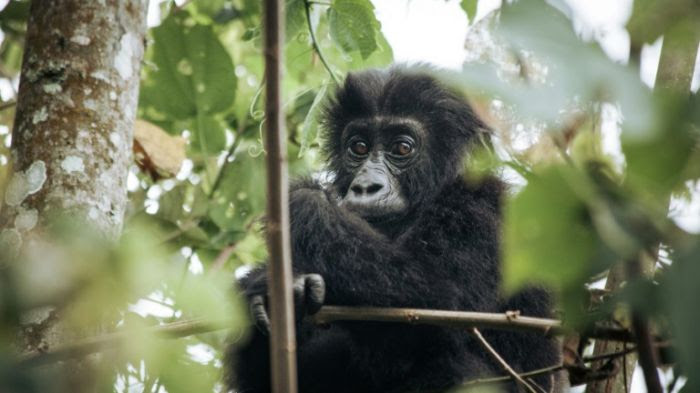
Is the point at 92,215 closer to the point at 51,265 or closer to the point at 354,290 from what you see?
the point at 354,290

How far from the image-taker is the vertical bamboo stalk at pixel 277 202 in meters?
1.34

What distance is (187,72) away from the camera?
5.44 meters

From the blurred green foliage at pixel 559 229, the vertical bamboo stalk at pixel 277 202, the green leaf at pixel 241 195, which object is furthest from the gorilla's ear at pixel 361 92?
the vertical bamboo stalk at pixel 277 202

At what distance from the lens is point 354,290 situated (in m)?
3.69

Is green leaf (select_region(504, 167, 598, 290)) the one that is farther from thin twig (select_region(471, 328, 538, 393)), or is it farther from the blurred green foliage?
thin twig (select_region(471, 328, 538, 393))

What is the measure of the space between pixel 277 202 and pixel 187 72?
423 cm

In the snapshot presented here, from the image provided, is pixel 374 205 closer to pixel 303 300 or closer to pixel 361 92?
pixel 361 92

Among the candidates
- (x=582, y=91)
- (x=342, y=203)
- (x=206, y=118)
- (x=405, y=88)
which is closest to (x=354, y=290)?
(x=342, y=203)

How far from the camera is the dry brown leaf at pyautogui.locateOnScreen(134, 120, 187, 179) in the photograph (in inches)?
188

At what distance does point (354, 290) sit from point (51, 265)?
8.49 ft

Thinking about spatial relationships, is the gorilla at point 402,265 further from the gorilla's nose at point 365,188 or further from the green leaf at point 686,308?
the green leaf at point 686,308

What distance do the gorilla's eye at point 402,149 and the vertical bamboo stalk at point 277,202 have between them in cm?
337

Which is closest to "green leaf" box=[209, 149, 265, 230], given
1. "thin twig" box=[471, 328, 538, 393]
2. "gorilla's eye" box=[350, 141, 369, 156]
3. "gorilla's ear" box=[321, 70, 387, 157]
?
"gorilla's ear" box=[321, 70, 387, 157]

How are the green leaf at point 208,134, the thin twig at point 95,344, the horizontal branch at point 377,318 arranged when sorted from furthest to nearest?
the green leaf at point 208,134, the horizontal branch at point 377,318, the thin twig at point 95,344
